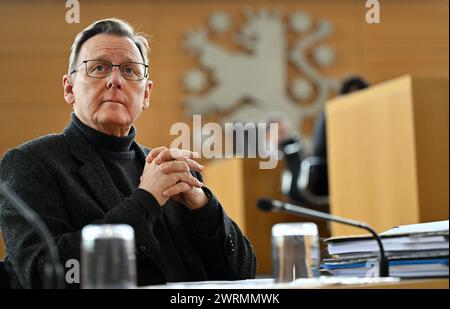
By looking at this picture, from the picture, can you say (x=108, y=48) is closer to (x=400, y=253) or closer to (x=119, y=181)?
(x=119, y=181)

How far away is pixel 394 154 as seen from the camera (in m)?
3.42

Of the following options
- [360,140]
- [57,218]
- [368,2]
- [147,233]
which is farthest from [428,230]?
[360,140]

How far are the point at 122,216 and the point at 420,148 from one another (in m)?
2.08

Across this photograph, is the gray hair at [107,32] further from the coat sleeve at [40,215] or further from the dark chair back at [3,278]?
the dark chair back at [3,278]

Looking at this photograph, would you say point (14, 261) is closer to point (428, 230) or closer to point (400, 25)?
point (428, 230)

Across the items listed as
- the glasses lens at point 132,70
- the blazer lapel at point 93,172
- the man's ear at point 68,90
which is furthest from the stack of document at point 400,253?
the man's ear at point 68,90

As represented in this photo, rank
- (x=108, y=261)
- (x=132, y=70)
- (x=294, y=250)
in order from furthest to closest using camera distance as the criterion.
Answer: (x=132, y=70) → (x=294, y=250) → (x=108, y=261)

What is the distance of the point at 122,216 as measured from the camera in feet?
4.74

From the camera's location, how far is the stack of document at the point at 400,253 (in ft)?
4.11

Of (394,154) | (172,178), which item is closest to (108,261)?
(172,178)

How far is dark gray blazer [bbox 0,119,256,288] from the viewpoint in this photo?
1.43 metres

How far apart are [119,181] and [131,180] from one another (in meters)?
0.03

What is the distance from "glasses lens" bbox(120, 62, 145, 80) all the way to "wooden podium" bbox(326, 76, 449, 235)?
1.81 m

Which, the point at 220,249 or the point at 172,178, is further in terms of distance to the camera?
the point at 220,249
